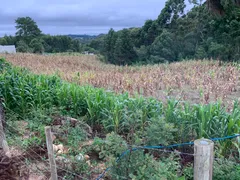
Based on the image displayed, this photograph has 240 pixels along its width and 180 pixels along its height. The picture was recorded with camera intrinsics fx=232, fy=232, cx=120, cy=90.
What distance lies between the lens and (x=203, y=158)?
1.55 metres

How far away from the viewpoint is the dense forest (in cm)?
1788

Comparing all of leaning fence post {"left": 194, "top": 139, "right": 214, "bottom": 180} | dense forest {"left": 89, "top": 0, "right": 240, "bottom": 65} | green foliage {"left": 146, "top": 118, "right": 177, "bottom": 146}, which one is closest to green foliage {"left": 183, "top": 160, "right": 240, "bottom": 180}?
green foliage {"left": 146, "top": 118, "right": 177, "bottom": 146}

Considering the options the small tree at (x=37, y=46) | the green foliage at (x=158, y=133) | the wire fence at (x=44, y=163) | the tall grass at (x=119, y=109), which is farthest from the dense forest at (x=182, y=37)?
the wire fence at (x=44, y=163)

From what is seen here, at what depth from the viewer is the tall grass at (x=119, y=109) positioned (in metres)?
3.16

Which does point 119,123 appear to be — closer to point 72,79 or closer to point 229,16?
point 72,79

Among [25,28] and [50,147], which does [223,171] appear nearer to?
[50,147]

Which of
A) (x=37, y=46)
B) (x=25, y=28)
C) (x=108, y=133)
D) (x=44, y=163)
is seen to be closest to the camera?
(x=44, y=163)

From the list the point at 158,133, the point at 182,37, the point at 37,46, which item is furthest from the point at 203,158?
the point at 37,46

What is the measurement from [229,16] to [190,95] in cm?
1448

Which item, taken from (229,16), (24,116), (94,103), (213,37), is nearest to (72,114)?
(94,103)

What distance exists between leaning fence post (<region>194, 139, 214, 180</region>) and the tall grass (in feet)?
3.62

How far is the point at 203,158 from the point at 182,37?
848 inches

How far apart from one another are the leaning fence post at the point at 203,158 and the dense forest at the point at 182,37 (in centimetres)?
1433

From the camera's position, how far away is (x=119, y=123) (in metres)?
3.80
